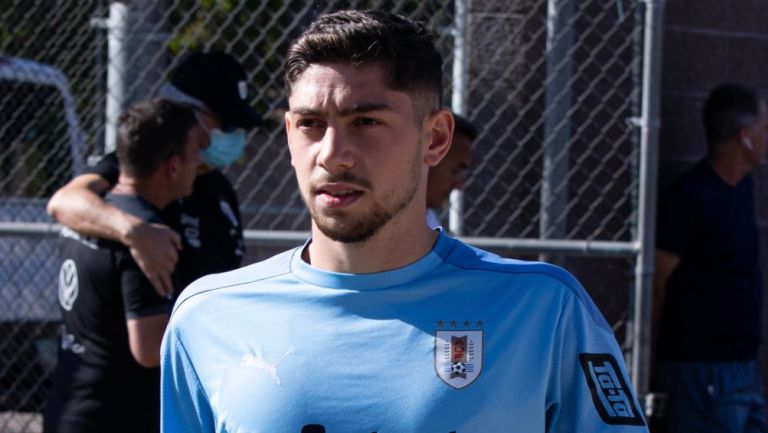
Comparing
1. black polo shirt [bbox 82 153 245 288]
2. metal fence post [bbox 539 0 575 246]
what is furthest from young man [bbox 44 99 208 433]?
metal fence post [bbox 539 0 575 246]

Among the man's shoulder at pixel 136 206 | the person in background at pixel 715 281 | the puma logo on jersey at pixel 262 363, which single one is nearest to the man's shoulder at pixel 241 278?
the puma logo on jersey at pixel 262 363

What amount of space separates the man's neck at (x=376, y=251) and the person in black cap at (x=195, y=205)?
1407mm

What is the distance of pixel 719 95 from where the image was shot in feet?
15.3

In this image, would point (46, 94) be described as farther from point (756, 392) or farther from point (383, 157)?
point (383, 157)

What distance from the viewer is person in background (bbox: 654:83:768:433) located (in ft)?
15.0

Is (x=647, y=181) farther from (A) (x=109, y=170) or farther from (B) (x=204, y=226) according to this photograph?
(A) (x=109, y=170)

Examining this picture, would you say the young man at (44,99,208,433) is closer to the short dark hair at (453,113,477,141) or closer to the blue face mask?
the blue face mask

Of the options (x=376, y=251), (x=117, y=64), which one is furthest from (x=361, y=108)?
(x=117, y=64)

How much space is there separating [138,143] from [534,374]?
2.02 metres

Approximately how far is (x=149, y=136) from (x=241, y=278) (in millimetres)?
1586

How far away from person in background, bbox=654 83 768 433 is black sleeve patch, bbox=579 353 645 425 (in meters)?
2.87

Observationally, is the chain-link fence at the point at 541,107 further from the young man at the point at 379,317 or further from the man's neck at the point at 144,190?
the young man at the point at 379,317

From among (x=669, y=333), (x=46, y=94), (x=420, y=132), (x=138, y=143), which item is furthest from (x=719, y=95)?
(x=46, y=94)

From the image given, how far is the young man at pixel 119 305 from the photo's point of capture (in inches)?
130
